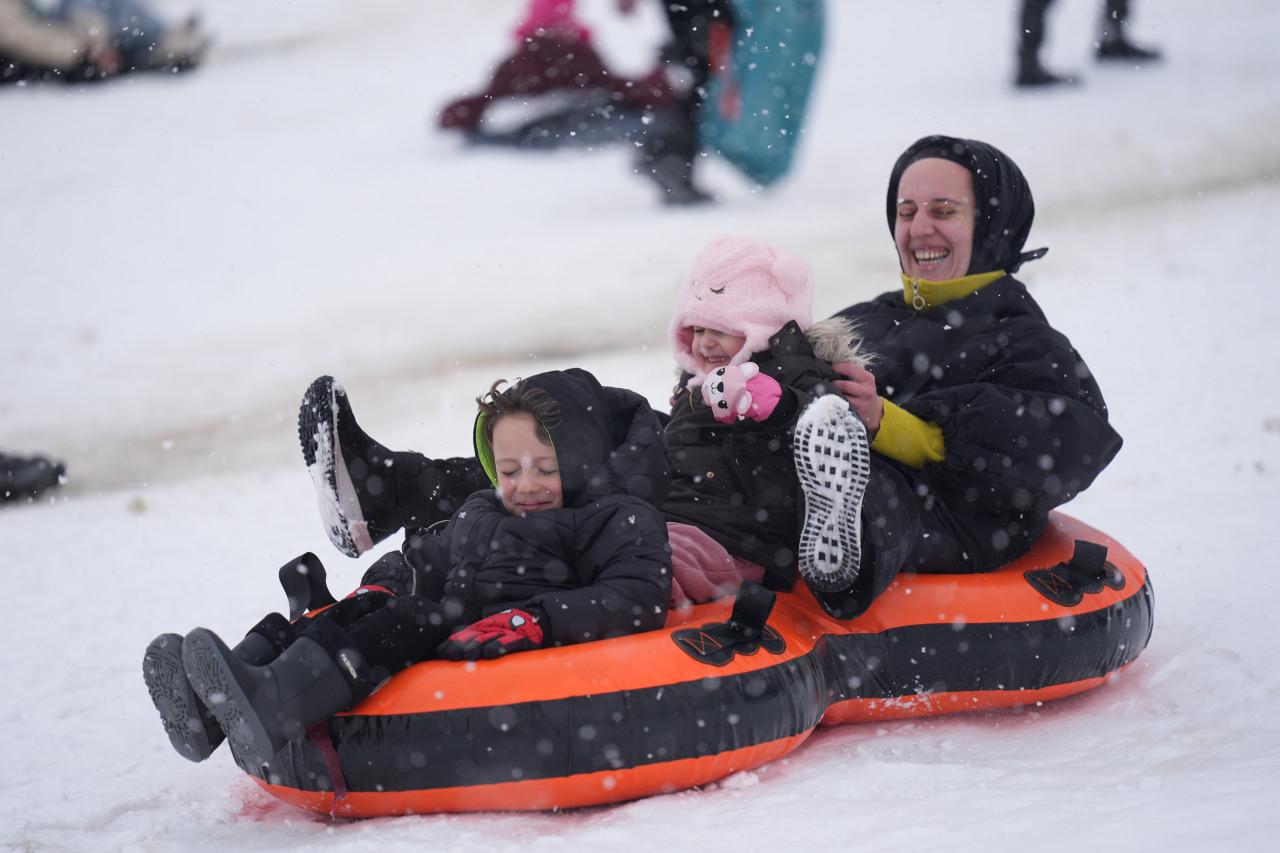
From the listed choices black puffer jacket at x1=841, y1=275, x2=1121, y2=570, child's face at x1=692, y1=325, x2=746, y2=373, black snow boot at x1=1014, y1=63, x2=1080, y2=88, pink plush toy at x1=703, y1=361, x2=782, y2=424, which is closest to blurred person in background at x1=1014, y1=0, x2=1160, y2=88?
black snow boot at x1=1014, y1=63, x2=1080, y2=88

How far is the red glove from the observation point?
103 inches

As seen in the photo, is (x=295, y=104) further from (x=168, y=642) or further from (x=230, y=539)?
(x=168, y=642)

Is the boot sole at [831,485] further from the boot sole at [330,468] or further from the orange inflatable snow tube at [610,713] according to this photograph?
the boot sole at [330,468]

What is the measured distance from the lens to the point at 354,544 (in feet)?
11.1

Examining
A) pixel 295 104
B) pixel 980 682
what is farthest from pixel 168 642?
pixel 295 104

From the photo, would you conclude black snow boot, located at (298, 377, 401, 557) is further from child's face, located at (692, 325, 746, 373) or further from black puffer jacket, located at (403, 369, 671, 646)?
child's face, located at (692, 325, 746, 373)

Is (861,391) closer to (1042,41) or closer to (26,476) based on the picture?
(26,476)

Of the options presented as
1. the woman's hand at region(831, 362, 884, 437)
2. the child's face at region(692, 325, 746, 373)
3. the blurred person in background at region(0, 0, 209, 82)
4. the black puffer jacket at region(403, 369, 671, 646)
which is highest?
the blurred person in background at region(0, 0, 209, 82)

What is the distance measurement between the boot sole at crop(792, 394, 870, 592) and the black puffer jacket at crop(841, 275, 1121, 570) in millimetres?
428

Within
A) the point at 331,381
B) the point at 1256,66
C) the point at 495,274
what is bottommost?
the point at 331,381

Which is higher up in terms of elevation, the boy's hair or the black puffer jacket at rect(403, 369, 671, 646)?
the boy's hair

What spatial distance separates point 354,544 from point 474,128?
7.78 meters

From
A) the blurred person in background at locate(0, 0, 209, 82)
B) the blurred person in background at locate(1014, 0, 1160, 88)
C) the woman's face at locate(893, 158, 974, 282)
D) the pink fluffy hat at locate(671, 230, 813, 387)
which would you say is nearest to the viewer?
the pink fluffy hat at locate(671, 230, 813, 387)

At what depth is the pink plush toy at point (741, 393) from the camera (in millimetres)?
2973
